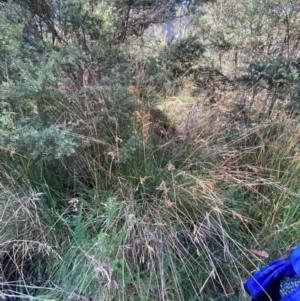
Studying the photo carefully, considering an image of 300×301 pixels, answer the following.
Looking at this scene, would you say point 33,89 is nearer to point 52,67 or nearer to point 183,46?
point 52,67

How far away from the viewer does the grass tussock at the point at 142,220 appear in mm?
1464

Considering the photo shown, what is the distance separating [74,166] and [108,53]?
1.06 m

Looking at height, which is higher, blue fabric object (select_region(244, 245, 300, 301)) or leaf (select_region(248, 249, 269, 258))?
blue fabric object (select_region(244, 245, 300, 301))

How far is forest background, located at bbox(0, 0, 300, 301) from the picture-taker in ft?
4.95

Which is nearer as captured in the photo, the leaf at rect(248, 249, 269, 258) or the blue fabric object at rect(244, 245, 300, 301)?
the blue fabric object at rect(244, 245, 300, 301)

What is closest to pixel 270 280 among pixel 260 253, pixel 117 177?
pixel 260 253

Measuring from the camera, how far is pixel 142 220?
5.16 ft

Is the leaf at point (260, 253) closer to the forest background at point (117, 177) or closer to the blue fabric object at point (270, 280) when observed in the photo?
the forest background at point (117, 177)

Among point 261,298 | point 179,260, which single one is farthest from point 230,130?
point 261,298

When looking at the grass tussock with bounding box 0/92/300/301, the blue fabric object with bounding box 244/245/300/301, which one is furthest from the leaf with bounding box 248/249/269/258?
the blue fabric object with bounding box 244/245/300/301

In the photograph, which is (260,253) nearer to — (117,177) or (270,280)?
(270,280)

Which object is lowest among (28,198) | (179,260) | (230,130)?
(179,260)

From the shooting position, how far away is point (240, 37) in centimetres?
335

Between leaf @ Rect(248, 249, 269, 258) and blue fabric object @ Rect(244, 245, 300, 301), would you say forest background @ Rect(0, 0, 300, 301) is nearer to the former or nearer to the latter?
leaf @ Rect(248, 249, 269, 258)
